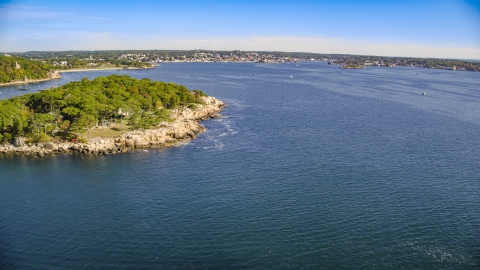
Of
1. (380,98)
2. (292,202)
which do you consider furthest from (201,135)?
(380,98)

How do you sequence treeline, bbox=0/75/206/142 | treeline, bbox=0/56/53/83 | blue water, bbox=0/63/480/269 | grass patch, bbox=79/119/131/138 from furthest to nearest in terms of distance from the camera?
treeline, bbox=0/56/53/83
grass patch, bbox=79/119/131/138
treeline, bbox=0/75/206/142
blue water, bbox=0/63/480/269

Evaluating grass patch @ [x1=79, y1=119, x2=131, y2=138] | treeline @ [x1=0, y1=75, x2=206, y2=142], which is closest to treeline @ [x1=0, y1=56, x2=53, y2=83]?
treeline @ [x1=0, y1=75, x2=206, y2=142]

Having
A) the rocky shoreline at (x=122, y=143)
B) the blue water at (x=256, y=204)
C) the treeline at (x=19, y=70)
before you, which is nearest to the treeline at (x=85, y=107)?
the rocky shoreline at (x=122, y=143)

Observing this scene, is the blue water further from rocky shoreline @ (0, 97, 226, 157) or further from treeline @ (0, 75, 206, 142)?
treeline @ (0, 75, 206, 142)

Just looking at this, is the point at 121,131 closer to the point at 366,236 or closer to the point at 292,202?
the point at 292,202

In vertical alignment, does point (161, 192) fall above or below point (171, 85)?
below
